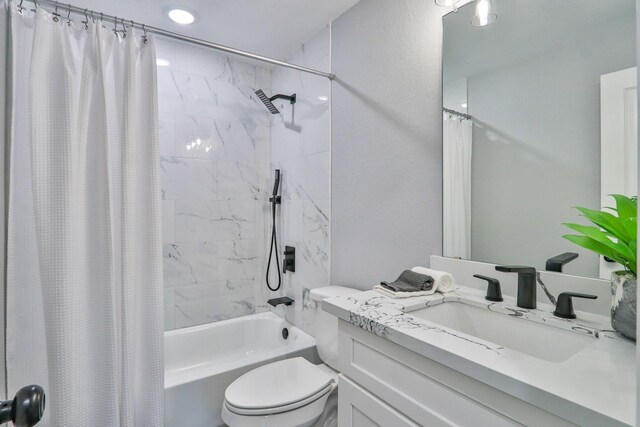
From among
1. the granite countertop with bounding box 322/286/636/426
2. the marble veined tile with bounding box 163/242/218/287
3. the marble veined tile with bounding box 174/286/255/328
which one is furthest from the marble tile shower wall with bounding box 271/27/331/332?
the granite countertop with bounding box 322/286/636/426

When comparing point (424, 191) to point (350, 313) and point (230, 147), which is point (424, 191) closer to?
point (350, 313)

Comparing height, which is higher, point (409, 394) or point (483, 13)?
point (483, 13)

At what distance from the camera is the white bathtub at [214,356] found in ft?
5.35

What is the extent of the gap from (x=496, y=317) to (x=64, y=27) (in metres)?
1.95

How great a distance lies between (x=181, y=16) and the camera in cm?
196

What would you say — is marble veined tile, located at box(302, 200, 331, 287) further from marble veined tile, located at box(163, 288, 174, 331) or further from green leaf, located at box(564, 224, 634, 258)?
green leaf, located at box(564, 224, 634, 258)

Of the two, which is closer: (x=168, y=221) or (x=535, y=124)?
(x=535, y=124)

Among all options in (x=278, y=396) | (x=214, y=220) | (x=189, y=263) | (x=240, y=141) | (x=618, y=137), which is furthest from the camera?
(x=240, y=141)

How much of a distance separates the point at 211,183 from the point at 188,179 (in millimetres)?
171

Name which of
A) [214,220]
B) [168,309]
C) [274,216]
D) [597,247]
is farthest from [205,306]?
[597,247]

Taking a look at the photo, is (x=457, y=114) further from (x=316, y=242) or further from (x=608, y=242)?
(x=316, y=242)

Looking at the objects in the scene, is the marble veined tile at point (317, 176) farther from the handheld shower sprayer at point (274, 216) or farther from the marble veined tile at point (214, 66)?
the marble veined tile at point (214, 66)

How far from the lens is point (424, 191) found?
1469mm

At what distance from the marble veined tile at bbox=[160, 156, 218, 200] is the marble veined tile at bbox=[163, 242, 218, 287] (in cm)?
37
